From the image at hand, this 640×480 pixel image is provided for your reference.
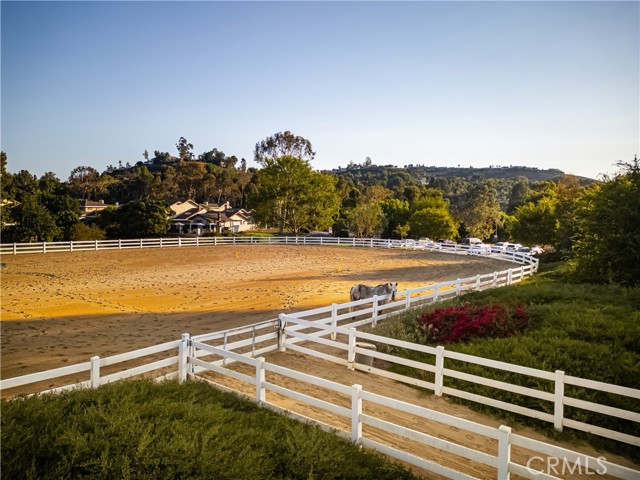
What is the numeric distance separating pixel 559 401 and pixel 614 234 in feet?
44.2

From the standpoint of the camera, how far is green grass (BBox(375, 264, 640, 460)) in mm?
7633

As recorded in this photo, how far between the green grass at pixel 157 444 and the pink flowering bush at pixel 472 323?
659 centimetres

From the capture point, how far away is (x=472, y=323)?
1159cm

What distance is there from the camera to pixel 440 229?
59.2 m

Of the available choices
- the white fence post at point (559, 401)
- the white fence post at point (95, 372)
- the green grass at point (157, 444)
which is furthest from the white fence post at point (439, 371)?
the white fence post at point (95, 372)

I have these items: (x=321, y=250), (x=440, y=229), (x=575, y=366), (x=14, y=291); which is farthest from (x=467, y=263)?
(x=14, y=291)

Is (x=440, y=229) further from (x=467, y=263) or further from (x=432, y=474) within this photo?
(x=432, y=474)

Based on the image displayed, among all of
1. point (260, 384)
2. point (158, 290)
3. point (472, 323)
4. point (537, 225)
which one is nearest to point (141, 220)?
point (158, 290)

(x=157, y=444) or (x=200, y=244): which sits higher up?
(x=157, y=444)

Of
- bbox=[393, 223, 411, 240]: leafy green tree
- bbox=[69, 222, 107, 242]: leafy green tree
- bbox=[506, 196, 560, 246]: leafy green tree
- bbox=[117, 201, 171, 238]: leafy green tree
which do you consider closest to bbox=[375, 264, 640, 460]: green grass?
bbox=[506, 196, 560, 246]: leafy green tree

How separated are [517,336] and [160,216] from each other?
53.1m

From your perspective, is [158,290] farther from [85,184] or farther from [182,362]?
[85,184]

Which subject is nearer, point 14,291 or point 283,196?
point 14,291

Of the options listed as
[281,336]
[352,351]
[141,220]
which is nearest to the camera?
[352,351]
